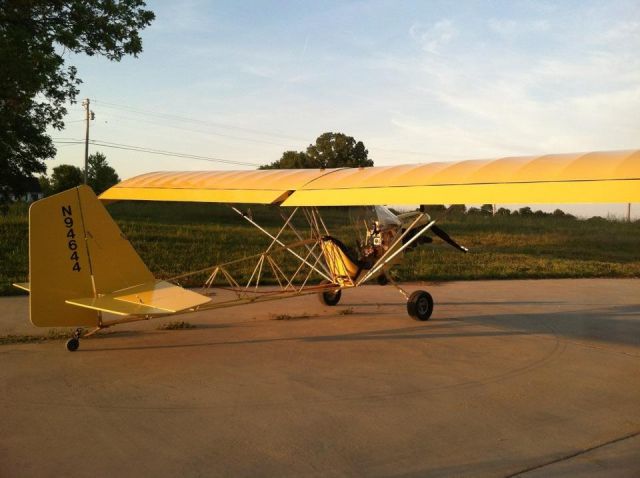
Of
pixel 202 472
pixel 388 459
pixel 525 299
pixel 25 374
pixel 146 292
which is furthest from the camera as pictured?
pixel 525 299

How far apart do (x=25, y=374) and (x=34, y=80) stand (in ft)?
16.9

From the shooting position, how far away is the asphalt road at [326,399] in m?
3.86

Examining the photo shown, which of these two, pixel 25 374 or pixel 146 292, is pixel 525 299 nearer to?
pixel 146 292

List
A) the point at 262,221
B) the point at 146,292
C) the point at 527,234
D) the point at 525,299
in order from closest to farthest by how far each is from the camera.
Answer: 1. the point at 146,292
2. the point at 525,299
3. the point at 527,234
4. the point at 262,221

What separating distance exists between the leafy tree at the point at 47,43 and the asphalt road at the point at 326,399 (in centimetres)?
383

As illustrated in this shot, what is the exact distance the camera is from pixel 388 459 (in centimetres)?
388

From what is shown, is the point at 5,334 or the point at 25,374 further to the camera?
the point at 5,334

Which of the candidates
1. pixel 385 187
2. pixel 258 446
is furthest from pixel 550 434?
pixel 385 187

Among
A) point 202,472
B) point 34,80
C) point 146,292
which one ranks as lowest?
point 202,472

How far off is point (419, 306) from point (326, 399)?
3.86 metres

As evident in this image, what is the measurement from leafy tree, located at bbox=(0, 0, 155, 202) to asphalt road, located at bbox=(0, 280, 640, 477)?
12.6ft

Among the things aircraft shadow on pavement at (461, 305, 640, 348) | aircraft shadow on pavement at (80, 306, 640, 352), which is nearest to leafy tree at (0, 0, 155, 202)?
aircraft shadow on pavement at (80, 306, 640, 352)

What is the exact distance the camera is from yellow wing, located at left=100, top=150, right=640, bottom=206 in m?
5.43

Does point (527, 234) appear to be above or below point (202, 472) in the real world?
above
